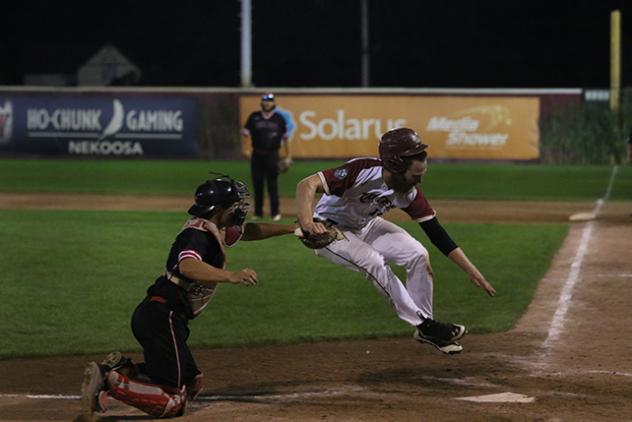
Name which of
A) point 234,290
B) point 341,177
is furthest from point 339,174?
point 234,290

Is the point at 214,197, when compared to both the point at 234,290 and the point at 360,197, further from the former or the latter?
the point at 234,290

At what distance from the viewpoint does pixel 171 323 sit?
798 centimetres

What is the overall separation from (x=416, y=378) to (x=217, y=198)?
2.37 m

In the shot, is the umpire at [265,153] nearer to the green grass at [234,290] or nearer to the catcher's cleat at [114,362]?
the green grass at [234,290]

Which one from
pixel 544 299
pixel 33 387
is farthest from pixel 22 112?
pixel 33 387

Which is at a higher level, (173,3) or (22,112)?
(173,3)

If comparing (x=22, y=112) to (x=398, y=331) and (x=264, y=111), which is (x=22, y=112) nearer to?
(x=264, y=111)

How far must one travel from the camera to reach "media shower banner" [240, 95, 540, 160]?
3322 cm

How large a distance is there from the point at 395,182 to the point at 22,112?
27266 mm

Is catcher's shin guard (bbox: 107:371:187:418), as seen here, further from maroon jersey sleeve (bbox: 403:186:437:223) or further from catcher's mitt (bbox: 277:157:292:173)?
catcher's mitt (bbox: 277:157:292:173)

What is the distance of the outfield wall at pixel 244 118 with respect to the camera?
3331cm

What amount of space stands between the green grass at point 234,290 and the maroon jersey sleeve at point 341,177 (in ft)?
8.27

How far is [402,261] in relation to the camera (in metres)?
9.21

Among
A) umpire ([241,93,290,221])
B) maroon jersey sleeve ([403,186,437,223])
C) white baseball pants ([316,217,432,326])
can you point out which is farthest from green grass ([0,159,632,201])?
maroon jersey sleeve ([403,186,437,223])
